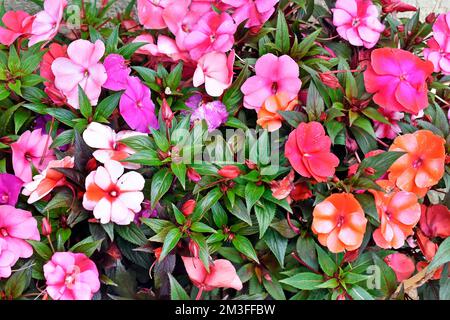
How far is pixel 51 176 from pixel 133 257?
0.23 m

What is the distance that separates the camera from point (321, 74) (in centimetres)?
123

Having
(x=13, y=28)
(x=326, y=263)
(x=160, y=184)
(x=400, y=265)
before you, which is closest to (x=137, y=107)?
(x=160, y=184)

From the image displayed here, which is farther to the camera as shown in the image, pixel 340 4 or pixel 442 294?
pixel 340 4

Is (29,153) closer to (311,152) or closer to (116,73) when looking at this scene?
(116,73)

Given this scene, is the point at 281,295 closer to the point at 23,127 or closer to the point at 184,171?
the point at 184,171

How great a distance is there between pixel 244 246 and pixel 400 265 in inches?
14.5

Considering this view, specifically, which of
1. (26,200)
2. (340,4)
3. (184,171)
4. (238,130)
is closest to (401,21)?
(340,4)

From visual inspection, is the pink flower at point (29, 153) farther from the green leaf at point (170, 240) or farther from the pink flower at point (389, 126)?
the pink flower at point (389, 126)

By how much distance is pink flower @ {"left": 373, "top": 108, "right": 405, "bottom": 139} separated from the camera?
1.29 metres

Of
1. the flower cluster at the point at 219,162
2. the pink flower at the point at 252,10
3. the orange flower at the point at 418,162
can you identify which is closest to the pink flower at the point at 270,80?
the flower cluster at the point at 219,162

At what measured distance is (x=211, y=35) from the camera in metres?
1.28

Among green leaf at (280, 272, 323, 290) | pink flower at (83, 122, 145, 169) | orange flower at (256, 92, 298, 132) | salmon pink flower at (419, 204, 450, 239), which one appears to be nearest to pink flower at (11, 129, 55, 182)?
pink flower at (83, 122, 145, 169)

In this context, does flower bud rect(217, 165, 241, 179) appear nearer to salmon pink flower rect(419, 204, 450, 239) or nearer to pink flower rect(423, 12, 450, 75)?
salmon pink flower rect(419, 204, 450, 239)

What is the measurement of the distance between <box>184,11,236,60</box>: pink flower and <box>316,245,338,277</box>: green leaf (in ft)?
1.53
